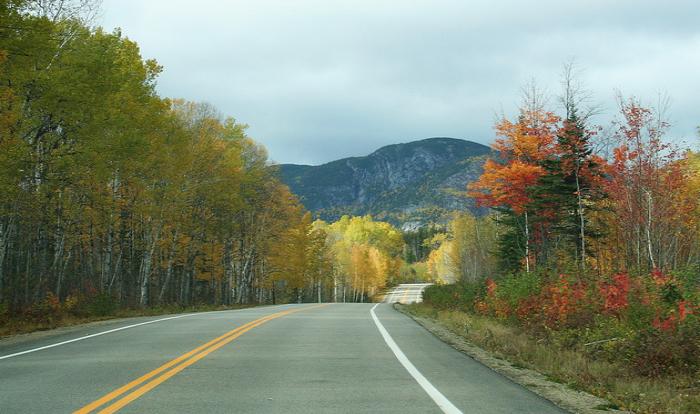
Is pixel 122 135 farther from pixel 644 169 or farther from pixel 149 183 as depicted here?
pixel 644 169

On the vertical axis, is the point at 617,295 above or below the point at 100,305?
above

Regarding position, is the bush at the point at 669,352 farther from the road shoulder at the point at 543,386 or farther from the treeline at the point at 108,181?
the treeline at the point at 108,181

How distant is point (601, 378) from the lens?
8570mm

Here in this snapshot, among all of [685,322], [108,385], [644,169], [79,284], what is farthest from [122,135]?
[644,169]

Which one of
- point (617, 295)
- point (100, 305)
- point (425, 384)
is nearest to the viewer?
point (425, 384)

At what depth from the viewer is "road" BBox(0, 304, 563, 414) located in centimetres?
648

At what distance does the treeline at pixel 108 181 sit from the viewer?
18.3 m

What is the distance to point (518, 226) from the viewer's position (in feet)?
120

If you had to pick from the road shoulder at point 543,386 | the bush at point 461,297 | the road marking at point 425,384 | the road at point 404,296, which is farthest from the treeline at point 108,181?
the road at point 404,296

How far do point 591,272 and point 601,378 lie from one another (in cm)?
910

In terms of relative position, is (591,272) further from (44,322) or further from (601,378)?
(44,322)

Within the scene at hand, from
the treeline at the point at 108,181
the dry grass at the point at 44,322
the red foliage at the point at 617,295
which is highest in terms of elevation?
the treeline at the point at 108,181

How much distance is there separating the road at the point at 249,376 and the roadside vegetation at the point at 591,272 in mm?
1713

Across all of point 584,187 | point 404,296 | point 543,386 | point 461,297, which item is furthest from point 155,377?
point 404,296
